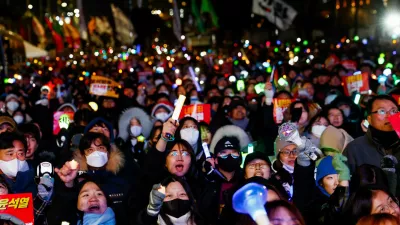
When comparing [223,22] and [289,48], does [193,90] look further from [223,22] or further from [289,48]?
[223,22]

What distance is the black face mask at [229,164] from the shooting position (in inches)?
255

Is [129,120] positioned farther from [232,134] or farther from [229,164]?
[229,164]

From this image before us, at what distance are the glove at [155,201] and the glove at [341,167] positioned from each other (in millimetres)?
1281

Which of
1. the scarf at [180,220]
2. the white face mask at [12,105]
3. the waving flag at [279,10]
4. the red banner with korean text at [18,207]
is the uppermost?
the waving flag at [279,10]

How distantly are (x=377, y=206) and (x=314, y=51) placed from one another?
1048 inches

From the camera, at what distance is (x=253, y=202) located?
3.37 m

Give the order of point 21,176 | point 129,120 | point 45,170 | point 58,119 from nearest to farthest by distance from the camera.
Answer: point 45,170
point 21,176
point 129,120
point 58,119

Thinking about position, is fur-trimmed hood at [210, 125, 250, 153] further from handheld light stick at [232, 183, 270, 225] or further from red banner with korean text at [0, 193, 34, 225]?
handheld light stick at [232, 183, 270, 225]

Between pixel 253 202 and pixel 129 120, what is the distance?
712 cm

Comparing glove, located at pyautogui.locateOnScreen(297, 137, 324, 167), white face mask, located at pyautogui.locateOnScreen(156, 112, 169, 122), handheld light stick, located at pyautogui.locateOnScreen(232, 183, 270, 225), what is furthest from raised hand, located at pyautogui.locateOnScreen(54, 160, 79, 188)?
white face mask, located at pyautogui.locateOnScreen(156, 112, 169, 122)

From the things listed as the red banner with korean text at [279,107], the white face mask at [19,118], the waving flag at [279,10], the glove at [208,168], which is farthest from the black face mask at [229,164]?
the waving flag at [279,10]

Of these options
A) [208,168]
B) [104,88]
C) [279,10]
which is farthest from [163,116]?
[279,10]

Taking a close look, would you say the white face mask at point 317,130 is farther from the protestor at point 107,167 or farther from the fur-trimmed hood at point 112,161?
the fur-trimmed hood at point 112,161

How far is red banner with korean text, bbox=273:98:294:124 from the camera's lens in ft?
33.9
